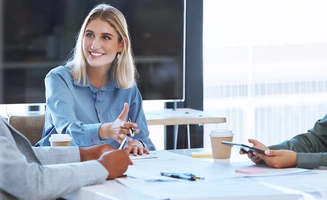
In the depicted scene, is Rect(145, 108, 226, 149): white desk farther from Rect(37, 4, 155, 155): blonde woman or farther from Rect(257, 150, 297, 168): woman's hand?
Rect(257, 150, 297, 168): woman's hand

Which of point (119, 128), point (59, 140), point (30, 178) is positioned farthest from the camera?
point (119, 128)

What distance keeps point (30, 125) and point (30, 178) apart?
1.54 meters

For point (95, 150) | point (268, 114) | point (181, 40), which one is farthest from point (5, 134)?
point (268, 114)

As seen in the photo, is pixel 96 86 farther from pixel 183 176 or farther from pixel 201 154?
pixel 183 176

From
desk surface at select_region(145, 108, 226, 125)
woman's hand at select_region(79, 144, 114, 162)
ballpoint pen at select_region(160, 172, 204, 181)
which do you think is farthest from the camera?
desk surface at select_region(145, 108, 226, 125)

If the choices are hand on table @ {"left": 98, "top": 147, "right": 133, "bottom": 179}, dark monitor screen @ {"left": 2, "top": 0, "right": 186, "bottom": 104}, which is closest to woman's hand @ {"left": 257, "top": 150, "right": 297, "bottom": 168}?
hand on table @ {"left": 98, "top": 147, "right": 133, "bottom": 179}

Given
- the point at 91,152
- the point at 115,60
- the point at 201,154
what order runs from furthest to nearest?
the point at 115,60 < the point at 201,154 < the point at 91,152

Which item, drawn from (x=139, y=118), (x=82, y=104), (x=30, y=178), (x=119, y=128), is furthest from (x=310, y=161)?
(x=82, y=104)

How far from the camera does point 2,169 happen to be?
1878 millimetres

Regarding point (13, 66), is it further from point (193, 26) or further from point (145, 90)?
point (193, 26)

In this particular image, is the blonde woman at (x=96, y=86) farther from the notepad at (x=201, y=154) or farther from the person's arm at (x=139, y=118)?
the notepad at (x=201, y=154)

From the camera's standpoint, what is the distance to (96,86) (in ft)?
11.1

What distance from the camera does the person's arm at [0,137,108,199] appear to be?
6.12 ft

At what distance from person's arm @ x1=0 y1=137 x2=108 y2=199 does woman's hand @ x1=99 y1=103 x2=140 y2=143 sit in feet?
2.74
